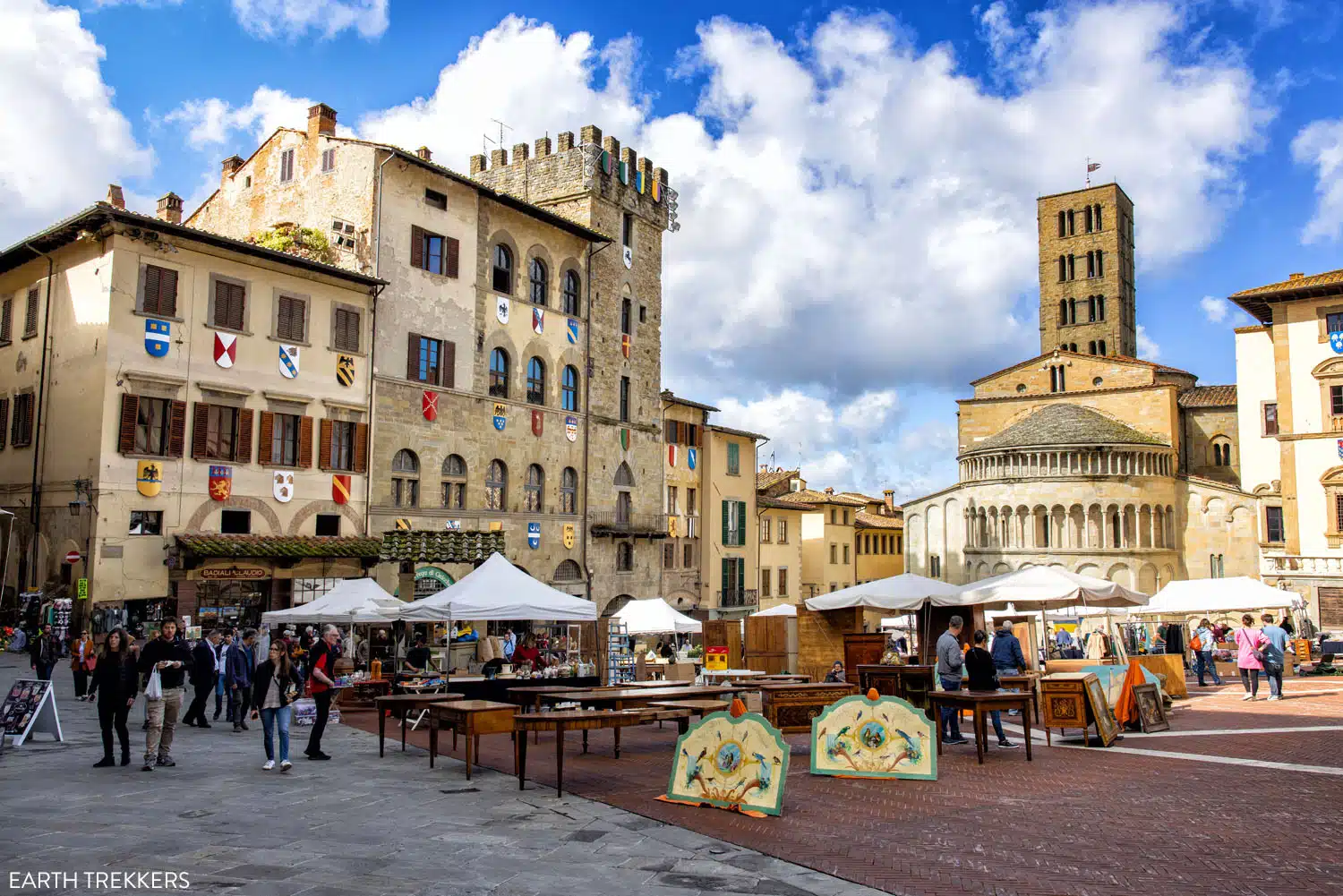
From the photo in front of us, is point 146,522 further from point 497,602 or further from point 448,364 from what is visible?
point 497,602

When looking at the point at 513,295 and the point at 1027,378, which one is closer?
the point at 513,295

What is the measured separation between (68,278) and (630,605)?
52.7 ft

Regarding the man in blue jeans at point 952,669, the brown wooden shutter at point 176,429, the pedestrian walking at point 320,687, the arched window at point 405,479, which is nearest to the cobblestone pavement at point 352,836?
the pedestrian walking at point 320,687

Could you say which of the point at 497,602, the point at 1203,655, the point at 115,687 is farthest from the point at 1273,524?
the point at 115,687

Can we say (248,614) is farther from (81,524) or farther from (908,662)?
(908,662)

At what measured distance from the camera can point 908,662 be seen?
22.3 meters

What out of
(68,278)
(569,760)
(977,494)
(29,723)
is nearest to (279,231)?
(68,278)

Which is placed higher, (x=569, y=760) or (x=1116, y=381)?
(x=1116, y=381)

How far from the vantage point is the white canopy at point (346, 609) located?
1988 cm

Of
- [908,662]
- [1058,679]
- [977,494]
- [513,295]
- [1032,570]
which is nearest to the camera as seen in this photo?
[1058,679]

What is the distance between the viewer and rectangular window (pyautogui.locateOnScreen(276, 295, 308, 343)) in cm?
2722

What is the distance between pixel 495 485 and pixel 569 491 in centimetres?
379

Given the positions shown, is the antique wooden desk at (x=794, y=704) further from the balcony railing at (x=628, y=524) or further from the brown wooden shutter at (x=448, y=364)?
the balcony railing at (x=628, y=524)

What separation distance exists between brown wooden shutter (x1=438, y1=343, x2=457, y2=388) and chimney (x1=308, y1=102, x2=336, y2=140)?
7.72m
